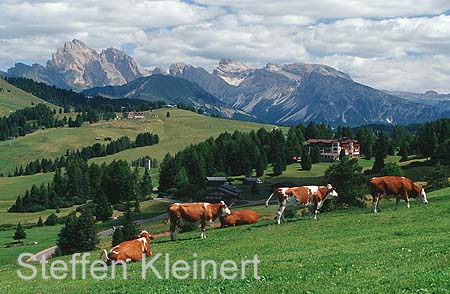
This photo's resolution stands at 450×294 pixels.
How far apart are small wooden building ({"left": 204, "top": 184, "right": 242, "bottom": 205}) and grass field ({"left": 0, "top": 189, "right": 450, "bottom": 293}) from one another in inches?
4202

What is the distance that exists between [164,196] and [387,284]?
170 m

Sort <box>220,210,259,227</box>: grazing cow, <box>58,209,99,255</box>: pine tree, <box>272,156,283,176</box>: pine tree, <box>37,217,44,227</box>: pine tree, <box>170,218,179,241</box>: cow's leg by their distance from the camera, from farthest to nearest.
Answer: <box>272,156,283,176</box>: pine tree < <box>37,217,44,227</box>: pine tree < <box>58,209,99,255</box>: pine tree < <box>220,210,259,227</box>: grazing cow < <box>170,218,179,241</box>: cow's leg

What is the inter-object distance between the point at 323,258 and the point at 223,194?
127 m

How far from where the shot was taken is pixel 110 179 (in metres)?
194

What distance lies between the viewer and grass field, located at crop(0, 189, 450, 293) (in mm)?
17828

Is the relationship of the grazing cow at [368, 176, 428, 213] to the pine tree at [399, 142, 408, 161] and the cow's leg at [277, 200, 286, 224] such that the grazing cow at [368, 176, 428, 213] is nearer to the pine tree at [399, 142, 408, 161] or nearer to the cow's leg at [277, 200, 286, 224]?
the cow's leg at [277, 200, 286, 224]

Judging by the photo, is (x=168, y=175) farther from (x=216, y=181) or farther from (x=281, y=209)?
(x=281, y=209)

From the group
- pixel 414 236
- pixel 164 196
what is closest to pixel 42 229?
pixel 164 196

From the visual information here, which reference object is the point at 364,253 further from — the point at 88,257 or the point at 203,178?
the point at 203,178

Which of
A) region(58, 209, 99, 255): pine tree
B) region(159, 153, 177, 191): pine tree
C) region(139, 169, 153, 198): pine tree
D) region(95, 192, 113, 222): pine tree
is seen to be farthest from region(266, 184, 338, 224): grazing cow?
region(139, 169, 153, 198): pine tree

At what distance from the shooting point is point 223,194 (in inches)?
5950

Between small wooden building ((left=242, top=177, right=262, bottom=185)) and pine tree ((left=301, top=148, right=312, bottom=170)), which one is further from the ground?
pine tree ((left=301, top=148, right=312, bottom=170))

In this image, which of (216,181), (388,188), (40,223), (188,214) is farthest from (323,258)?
(216,181)

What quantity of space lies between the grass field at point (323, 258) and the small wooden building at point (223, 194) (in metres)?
107
